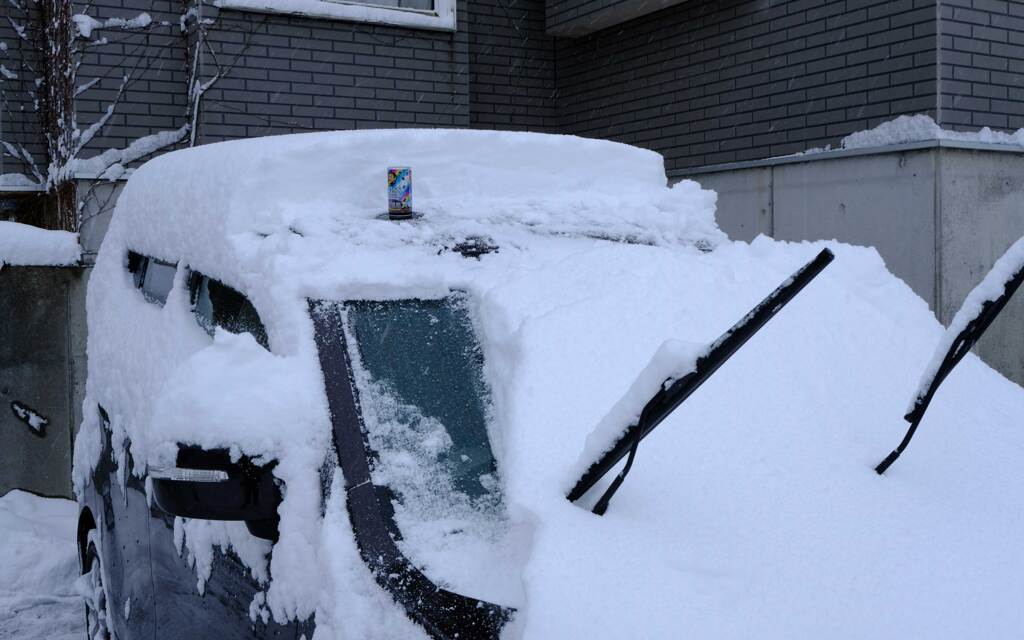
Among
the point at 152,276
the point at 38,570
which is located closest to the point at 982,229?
the point at 152,276

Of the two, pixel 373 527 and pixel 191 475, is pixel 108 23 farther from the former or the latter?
pixel 373 527

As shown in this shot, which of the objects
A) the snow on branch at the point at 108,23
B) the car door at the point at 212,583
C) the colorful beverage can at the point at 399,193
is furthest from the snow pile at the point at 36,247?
the colorful beverage can at the point at 399,193

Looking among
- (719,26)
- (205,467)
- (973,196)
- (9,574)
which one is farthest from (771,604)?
(719,26)

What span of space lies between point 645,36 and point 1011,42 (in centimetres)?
333

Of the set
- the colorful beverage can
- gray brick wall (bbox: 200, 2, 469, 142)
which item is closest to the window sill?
gray brick wall (bbox: 200, 2, 469, 142)

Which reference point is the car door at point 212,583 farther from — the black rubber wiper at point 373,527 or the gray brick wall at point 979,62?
the gray brick wall at point 979,62

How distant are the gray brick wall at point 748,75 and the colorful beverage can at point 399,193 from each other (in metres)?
4.97

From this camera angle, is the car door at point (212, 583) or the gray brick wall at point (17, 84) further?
the gray brick wall at point (17, 84)

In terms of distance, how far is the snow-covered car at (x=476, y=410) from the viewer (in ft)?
6.09

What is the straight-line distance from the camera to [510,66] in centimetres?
997

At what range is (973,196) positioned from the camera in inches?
257

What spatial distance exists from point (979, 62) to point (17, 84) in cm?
687

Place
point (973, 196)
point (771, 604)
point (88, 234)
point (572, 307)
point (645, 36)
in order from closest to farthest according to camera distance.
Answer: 1. point (771, 604)
2. point (572, 307)
3. point (973, 196)
4. point (88, 234)
5. point (645, 36)

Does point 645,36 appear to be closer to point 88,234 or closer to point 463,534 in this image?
point 88,234
